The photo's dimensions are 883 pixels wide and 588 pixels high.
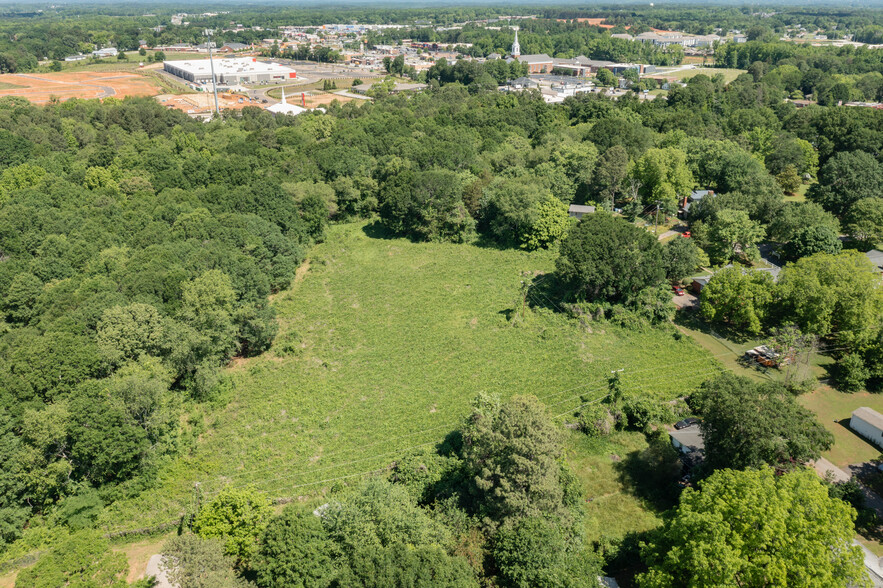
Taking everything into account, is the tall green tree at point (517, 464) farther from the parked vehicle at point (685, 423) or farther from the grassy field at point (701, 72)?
the grassy field at point (701, 72)

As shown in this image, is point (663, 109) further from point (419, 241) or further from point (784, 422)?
point (784, 422)

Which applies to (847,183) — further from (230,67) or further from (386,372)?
(230,67)

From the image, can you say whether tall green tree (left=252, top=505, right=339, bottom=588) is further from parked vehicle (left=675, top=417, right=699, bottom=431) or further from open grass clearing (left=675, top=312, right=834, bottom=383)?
open grass clearing (left=675, top=312, right=834, bottom=383)

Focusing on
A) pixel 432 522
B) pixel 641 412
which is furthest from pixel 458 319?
pixel 432 522

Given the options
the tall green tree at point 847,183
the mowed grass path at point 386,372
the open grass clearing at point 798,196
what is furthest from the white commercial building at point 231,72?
the tall green tree at point 847,183

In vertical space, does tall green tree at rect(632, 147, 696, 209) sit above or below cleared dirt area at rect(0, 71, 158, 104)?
below

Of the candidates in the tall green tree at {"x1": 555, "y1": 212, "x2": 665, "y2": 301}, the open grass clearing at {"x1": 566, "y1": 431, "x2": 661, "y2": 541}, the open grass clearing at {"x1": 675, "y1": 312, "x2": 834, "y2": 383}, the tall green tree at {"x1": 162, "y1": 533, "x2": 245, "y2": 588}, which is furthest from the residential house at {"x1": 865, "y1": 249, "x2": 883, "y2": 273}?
the tall green tree at {"x1": 162, "y1": 533, "x2": 245, "y2": 588}
